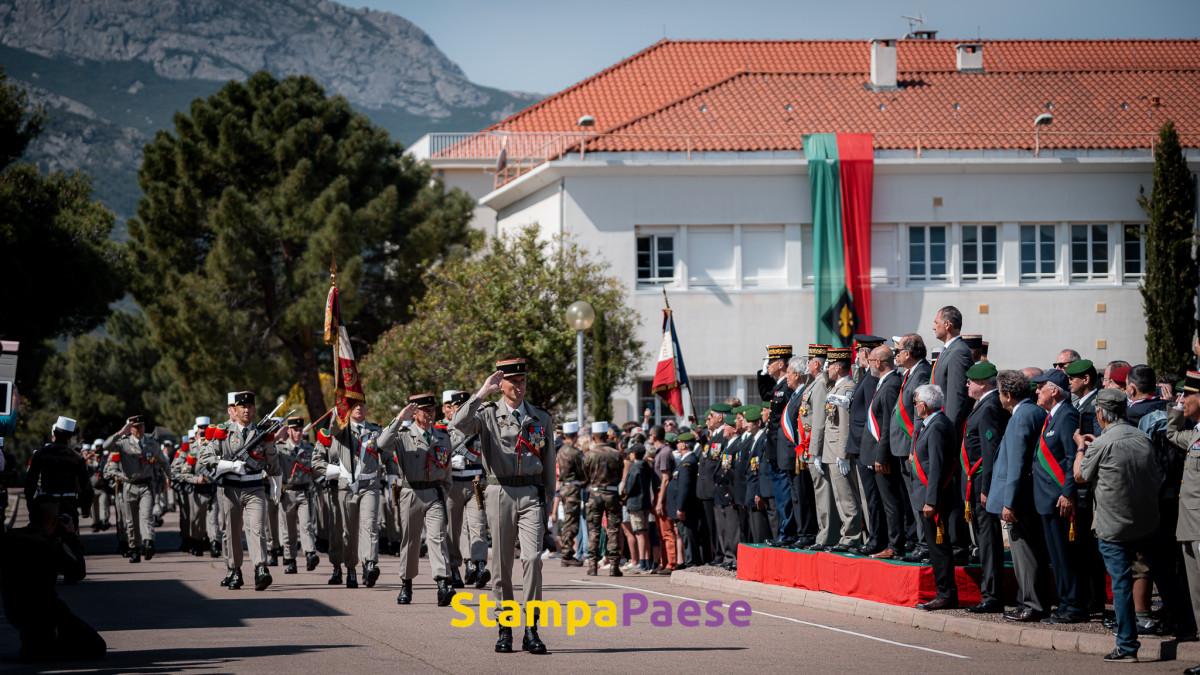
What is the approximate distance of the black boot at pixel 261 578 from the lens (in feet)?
52.4

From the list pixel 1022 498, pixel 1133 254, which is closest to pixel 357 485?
pixel 1022 498

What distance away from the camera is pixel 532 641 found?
404 inches

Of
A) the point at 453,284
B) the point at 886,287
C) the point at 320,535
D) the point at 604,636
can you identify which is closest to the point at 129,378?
the point at 453,284

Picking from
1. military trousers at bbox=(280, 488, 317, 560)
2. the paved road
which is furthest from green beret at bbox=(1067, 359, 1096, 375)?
military trousers at bbox=(280, 488, 317, 560)

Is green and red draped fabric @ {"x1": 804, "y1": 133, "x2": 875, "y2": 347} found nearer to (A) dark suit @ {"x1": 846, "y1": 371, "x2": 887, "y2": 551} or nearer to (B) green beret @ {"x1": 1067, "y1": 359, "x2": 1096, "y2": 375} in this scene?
(A) dark suit @ {"x1": 846, "y1": 371, "x2": 887, "y2": 551}

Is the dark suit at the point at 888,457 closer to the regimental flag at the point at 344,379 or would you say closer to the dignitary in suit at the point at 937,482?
the dignitary in suit at the point at 937,482

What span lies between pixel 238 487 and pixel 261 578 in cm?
119

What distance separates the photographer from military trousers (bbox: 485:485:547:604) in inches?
416

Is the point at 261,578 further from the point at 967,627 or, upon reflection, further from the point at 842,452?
the point at 967,627

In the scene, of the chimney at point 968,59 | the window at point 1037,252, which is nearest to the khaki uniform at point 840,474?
the window at point 1037,252

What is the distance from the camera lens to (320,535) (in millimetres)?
23688

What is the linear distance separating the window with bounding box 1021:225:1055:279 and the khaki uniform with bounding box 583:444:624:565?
21456mm

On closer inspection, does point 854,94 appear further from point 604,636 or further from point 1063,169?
point 604,636

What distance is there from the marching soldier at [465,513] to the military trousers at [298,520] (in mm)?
4020
